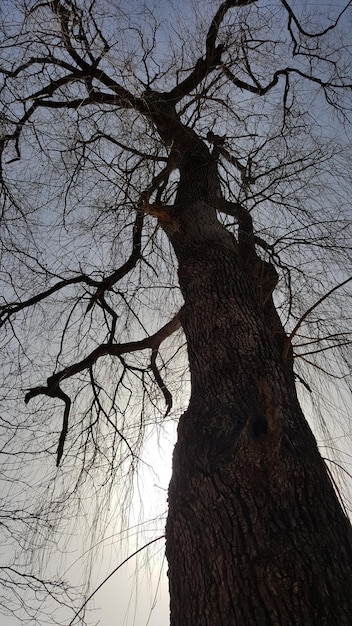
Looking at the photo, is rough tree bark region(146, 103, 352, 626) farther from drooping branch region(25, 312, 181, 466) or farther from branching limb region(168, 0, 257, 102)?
branching limb region(168, 0, 257, 102)

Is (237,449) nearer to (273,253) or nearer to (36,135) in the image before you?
(273,253)

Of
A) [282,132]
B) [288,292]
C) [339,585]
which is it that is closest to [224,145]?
[282,132]

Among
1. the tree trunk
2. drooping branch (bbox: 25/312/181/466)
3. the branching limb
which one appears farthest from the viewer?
the branching limb

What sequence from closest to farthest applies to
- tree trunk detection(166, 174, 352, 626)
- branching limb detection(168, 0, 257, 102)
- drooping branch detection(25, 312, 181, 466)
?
tree trunk detection(166, 174, 352, 626)
drooping branch detection(25, 312, 181, 466)
branching limb detection(168, 0, 257, 102)

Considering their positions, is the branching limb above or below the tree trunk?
above

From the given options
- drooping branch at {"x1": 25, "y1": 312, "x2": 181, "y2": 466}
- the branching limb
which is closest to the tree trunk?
drooping branch at {"x1": 25, "y1": 312, "x2": 181, "y2": 466}

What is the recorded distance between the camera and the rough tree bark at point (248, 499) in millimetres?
1166

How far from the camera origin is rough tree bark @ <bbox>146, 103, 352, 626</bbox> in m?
1.17

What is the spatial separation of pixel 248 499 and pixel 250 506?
0.07 feet

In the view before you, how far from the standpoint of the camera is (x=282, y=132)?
364 cm

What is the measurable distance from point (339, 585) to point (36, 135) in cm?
303

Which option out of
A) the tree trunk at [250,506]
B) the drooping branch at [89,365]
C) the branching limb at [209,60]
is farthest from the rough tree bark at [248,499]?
the branching limb at [209,60]

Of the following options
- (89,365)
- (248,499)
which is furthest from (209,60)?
(248,499)

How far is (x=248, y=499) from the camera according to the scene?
1.37 m
